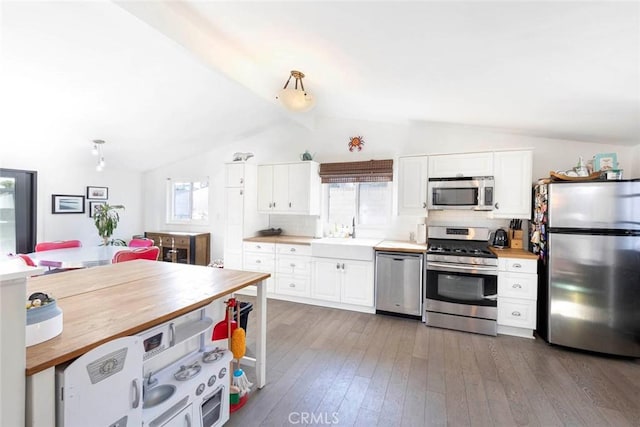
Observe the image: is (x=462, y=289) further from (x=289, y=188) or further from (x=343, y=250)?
(x=289, y=188)

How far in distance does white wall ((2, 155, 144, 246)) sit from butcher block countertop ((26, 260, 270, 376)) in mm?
3120

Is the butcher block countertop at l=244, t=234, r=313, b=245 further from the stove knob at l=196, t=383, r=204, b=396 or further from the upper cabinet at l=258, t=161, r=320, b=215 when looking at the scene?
the stove knob at l=196, t=383, r=204, b=396

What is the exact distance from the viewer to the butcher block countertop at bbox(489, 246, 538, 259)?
306cm

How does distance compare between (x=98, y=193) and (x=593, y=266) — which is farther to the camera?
(x=98, y=193)

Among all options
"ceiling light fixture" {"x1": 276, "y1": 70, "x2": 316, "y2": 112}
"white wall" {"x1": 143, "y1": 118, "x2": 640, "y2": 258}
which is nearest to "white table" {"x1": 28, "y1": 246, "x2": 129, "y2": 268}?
"white wall" {"x1": 143, "y1": 118, "x2": 640, "y2": 258}

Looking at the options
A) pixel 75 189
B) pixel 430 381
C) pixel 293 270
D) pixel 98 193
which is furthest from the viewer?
pixel 98 193

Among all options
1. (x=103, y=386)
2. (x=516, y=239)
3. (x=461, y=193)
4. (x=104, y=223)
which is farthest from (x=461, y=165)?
(x=104, y=223)

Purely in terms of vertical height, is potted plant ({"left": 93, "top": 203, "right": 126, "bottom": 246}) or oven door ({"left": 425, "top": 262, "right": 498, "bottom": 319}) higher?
potted plant ({"left": 93, "top": 203, "right": 126, "bottom": 246})

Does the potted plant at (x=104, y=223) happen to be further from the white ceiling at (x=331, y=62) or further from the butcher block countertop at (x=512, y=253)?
the butcher block countertop at (x=512, y=253)

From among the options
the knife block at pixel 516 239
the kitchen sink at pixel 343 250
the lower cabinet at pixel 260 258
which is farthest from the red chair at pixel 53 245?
the knife block at pixel 516 239

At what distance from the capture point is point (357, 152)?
14.6 feet

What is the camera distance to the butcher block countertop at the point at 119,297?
1.06 meters

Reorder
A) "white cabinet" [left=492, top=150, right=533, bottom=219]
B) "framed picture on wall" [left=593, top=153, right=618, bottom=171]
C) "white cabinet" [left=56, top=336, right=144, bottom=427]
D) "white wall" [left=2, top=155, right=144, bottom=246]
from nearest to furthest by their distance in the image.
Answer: "white cabinet" [left=56, top=336, right=144, bottom=427] < "framed picture on wall" [left=593, top=153, right=618, bottom=171] < "white cabinet" [left=492, top=150, right=533, bottom=219] < "white wall" [left=2, top=155, right=144, bottom=246]

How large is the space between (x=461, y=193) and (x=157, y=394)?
11.3 ft
